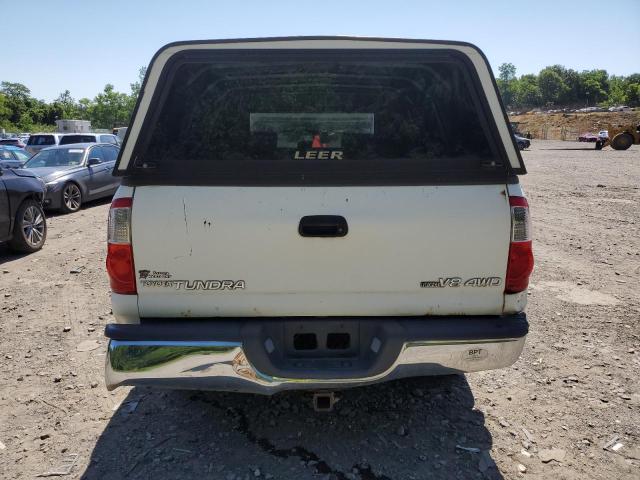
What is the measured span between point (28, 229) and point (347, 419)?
651 cm

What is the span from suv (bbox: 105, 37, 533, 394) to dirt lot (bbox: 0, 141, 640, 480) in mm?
600

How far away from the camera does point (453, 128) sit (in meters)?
2.70

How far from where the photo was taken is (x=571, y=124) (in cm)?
7919

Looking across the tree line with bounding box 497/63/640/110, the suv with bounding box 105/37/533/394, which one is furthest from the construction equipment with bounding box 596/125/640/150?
the tree line with bounding box 497/63/640/110

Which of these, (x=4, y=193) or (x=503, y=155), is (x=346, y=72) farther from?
(x=4, y=193)

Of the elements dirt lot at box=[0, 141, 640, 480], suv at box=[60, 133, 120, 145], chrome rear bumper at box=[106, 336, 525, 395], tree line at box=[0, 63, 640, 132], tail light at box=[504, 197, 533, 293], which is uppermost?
tree line at box=[0, 63, 640, 132]

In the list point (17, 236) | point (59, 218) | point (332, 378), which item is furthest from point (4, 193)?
point (332, 378)

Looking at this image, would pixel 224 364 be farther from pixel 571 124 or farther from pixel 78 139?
pixel 571 124

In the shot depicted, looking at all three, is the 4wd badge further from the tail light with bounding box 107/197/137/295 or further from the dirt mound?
the dirt mound

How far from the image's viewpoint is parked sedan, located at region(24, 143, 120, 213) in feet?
35.1

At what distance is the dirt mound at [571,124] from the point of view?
72625 millimetres

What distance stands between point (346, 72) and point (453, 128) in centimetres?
70

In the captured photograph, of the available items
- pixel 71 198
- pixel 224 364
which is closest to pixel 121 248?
pixel 224 364

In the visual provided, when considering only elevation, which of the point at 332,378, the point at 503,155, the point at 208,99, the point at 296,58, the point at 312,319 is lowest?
the point at 332,378
